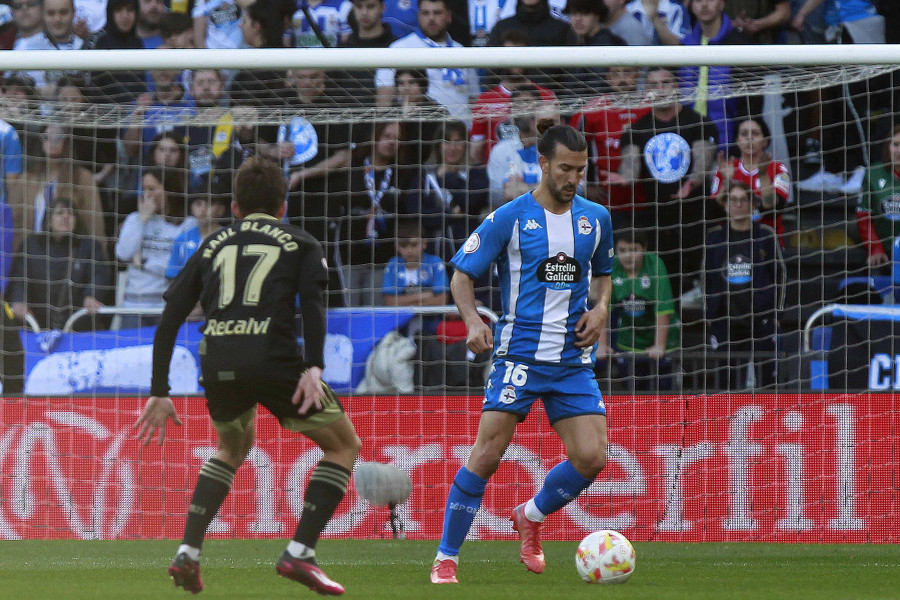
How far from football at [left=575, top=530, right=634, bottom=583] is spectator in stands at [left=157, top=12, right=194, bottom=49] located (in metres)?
7.11

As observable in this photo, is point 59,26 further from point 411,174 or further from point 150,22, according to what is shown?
point 411,174

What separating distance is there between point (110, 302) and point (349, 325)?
202 centimetres

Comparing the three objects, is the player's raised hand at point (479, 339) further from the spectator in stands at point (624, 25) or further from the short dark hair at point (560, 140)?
the spectator in stands at point (624, 25)

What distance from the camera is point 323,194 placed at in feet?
30.0

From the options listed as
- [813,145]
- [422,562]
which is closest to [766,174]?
[813,145]

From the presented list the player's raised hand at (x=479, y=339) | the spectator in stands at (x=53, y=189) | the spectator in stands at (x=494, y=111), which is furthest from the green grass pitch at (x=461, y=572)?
the spectator in stands at (x=494, y=111)

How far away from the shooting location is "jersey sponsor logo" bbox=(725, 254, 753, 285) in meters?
8.59

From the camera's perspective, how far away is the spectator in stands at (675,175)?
8.85m

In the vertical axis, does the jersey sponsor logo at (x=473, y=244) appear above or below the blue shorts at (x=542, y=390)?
above

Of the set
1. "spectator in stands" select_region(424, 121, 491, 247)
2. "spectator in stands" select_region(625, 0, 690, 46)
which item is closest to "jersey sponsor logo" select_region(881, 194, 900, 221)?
"spectator in stands" select_region(625, 0, 690, 46)

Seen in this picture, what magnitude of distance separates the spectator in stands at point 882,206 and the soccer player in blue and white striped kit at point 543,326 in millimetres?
4131

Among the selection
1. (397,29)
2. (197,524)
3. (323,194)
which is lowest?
(197,524)

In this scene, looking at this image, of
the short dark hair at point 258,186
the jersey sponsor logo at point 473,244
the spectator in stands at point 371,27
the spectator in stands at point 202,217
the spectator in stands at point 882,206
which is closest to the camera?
the short dark hair at point 258,186

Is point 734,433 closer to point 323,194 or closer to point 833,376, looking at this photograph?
point 833,376
